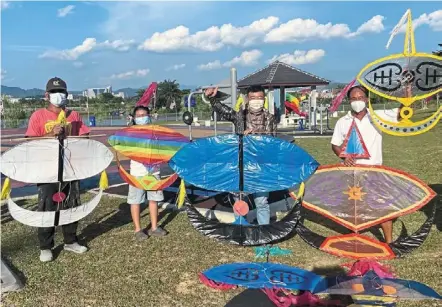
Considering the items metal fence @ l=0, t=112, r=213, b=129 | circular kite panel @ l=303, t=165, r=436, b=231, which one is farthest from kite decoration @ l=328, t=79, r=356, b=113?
metal fence @ l=0, t=112, r=213, b=129

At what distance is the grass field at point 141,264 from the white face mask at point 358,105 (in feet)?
5.47

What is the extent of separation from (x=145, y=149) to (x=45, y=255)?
1694 mm

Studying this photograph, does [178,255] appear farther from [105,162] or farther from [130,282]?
[105,162]

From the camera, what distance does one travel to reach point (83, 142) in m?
5.05

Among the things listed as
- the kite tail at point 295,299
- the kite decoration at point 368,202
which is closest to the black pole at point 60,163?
the kite tail at point 295,299

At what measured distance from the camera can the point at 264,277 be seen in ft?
10.3

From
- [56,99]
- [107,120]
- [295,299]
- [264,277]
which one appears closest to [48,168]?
[56,99]

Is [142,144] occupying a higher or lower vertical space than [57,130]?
lower

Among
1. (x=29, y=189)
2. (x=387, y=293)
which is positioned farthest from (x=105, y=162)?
(x=29, y=189)

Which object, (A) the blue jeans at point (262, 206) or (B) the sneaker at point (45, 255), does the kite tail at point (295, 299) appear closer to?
(A) the blue jeans at point (262, 206)

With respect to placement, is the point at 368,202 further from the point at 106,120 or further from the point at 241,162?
the point at 106,120

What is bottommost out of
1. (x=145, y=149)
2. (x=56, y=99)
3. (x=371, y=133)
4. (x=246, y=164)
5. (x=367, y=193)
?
(x=367, y=193)

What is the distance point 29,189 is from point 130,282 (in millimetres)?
6113

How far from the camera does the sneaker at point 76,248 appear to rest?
5094 mm
